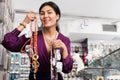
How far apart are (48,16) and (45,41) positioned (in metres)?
0.12

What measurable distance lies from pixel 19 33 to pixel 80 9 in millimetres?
4061

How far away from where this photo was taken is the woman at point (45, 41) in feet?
3.25

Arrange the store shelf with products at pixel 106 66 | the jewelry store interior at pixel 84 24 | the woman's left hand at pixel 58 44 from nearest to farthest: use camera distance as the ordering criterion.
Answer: the woman's left hand at pixel 58 44 < the store shelf with products at pixel 106 66 < the jewelry store interior at pixel 84 24

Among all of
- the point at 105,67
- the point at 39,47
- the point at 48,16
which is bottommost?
the point at 105,67

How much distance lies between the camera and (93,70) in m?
2.30

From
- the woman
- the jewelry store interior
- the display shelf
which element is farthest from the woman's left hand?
the jewelry store interior

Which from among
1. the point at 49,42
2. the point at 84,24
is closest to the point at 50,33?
the point at 49,42

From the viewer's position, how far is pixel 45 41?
1.03 meters

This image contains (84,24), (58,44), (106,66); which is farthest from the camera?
(84,24)

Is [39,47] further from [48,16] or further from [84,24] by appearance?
[84,24]

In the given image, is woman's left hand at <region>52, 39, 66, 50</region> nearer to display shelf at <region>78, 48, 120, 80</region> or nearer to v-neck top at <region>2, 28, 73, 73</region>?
v-neck top at <region>2, 28, 73, 73</region>

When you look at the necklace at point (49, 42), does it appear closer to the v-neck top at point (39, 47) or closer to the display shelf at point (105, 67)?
the v-neck top at point (39, 47)

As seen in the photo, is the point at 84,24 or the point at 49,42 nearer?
the point at 49,42

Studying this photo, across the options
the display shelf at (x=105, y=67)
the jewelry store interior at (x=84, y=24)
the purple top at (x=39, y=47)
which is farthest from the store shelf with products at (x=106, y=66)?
the purple top at (x=39, y=47)
